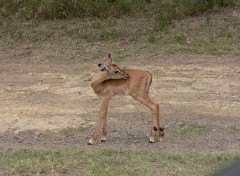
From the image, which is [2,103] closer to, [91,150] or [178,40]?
[91,150]

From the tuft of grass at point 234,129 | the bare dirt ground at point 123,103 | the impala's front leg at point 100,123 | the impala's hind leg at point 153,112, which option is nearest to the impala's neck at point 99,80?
the impala's front leg at point 100,123

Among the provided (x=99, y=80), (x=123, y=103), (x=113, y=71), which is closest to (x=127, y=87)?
(x=113, y=71)

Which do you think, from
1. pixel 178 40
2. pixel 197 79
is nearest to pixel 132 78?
pixel 197 79

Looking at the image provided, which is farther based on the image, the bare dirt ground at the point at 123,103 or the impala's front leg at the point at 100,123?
the bare dirt ground at the point at 123,103

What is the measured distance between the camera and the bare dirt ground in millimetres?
6352

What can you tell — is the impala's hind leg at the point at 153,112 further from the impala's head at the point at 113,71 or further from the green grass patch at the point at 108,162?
the green grass patch at the point at 108,162

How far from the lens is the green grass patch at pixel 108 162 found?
14.9ft

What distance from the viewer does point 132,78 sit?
6.32 meters

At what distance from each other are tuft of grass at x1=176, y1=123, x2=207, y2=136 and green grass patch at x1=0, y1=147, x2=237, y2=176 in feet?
3.87

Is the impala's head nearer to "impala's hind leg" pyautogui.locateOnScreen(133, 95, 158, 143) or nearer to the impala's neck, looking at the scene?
the impala's neck

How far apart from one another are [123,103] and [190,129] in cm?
156

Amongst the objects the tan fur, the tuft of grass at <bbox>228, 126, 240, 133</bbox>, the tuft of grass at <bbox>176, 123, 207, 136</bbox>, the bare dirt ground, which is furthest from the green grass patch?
the tuft of grass at <bbox>228, 126, 240, 133</bbox>

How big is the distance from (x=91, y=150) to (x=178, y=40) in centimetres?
587

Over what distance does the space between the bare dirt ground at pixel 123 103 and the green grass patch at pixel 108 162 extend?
2.49 feet
